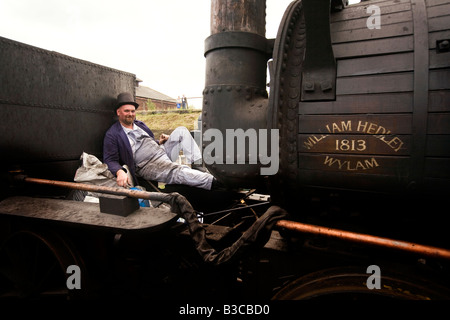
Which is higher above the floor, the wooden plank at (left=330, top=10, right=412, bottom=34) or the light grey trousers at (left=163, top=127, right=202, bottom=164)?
the wooden plank at (left=330, top=10, right=412, bottom=34)

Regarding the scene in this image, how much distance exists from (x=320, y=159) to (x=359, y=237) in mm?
484

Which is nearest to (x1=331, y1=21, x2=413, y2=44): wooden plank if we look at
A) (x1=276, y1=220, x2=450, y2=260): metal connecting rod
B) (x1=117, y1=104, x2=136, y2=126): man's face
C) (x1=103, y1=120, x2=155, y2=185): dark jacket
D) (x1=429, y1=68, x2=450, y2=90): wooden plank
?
(x1=429, y1=68, x2=450, y2=90): wooden plank

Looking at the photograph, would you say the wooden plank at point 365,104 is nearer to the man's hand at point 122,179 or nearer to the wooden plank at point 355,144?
the wooden plank at point 355,144

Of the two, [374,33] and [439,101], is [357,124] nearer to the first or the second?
[439,101]

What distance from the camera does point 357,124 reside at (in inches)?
55.7

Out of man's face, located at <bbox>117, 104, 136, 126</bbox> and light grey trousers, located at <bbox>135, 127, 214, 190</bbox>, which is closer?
light grey trousers, located at <bbox>135, 127, 214, 190</bbox>

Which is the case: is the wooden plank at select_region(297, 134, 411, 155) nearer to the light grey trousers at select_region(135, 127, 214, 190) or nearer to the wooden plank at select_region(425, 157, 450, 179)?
the wooden plank at select_region(425, 157, 450, 179)

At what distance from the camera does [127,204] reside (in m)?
1.95

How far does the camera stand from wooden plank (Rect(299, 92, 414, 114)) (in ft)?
4.32

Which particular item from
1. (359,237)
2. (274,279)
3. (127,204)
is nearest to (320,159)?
(359,237)

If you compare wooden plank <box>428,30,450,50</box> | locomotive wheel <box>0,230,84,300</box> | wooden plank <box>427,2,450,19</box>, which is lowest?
locomotive wheel <box>0,230,84,300</box>

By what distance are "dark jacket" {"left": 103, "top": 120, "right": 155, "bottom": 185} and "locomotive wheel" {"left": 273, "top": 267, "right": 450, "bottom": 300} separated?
2510 mm

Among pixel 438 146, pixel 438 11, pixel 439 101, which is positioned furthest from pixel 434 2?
pixel 438 146
